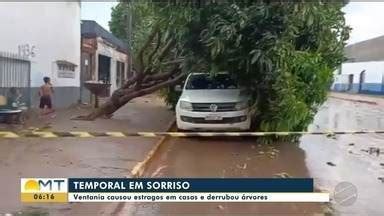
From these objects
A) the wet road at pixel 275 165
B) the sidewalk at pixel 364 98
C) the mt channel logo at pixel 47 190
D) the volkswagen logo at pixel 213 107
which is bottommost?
the sidewalk at pixel 364 98

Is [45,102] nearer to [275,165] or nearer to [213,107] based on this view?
[213,107]

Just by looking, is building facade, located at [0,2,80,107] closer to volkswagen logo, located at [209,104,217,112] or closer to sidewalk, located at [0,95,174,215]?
sidewalk, located at [0,95,174,215]

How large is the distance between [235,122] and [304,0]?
7.51 meters

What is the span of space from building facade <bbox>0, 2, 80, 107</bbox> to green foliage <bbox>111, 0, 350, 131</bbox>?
17.4ft

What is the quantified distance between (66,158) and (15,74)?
22.2 ft

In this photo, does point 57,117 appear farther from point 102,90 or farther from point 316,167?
point 316,167

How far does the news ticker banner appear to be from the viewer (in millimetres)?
5465

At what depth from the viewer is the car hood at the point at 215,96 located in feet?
39.4

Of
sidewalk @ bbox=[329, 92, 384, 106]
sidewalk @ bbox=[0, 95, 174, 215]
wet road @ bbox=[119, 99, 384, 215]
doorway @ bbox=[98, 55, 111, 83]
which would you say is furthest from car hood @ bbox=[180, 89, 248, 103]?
sidewalk @ bbox=[329, 92, 384, 106]

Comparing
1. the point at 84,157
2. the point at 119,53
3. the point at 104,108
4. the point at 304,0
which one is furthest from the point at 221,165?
the point at 119,53

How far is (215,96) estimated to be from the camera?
12320mm

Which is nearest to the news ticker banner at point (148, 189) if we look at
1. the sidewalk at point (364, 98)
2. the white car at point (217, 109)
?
the white car at point (217, 109)

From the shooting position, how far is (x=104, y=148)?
984cm

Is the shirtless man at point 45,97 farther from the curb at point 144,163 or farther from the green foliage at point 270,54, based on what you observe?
the green foliage at point 270,54
